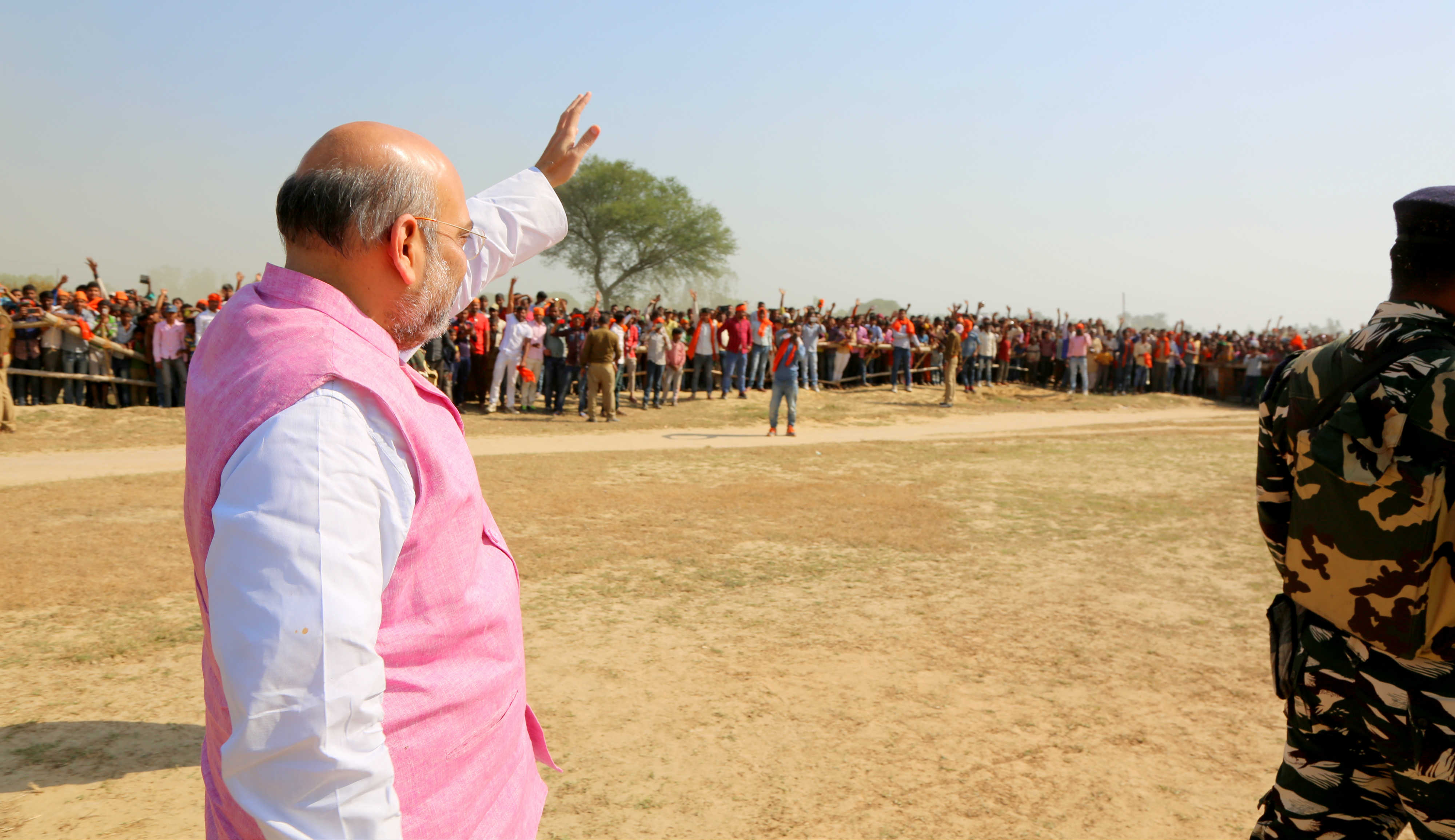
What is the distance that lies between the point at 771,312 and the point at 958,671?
59.5ft

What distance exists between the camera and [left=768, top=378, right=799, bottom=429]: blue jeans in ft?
50.5

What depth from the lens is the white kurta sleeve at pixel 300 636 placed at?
108 cm

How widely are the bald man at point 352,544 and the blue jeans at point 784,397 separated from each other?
1351cm

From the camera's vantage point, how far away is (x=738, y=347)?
19609mm

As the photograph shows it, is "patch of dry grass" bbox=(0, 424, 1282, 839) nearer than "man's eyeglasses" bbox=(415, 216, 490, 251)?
No

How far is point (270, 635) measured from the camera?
108 cm

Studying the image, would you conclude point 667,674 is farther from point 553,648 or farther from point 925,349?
point 925,349

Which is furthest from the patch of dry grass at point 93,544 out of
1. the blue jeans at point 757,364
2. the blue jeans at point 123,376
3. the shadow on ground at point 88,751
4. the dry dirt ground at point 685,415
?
the blue jeans at point 757,364

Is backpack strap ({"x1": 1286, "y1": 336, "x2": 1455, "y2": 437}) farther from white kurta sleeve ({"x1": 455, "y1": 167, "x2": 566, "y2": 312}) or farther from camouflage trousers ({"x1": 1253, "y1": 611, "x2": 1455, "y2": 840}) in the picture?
white kurta sleeve ({"x1": 455, "y1": 167, "x2": 566, "y2": 312})

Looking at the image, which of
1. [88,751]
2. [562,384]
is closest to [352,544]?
[88,751]

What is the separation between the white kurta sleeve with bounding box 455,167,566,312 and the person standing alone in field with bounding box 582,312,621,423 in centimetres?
1338

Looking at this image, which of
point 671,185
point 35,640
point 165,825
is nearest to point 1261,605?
point 165,825

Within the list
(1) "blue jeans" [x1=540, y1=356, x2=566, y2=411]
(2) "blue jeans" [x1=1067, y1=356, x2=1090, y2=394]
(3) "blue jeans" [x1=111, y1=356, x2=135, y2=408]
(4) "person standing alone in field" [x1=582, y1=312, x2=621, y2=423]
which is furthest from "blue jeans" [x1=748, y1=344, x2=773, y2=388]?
(3) "blue jeans" [x1=111, y1=356, x2=135, y2=408]

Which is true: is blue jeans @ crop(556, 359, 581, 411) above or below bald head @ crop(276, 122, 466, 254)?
below
